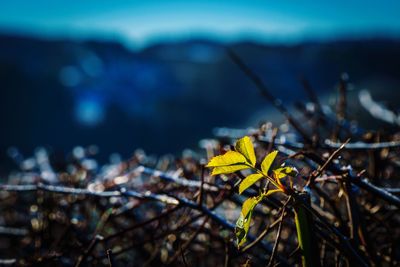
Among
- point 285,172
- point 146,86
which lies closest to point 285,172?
point 285,172

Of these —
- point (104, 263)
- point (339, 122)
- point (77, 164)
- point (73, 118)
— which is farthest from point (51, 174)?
point (73, 118)

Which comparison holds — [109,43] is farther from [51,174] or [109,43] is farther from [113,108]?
[51,174]

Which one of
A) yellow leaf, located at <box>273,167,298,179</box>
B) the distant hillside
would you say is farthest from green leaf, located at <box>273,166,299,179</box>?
the distant hillside

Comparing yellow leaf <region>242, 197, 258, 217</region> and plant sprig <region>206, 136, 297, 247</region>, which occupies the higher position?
plant sprig <region>206, 136, 297, 247</region>

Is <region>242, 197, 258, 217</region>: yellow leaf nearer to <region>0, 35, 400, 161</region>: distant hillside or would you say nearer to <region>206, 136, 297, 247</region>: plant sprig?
<region>206, 136, 297, 247</region>: plant sprig

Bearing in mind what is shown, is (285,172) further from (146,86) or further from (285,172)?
(146,86)

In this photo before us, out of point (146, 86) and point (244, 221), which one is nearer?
point (244, 221)
